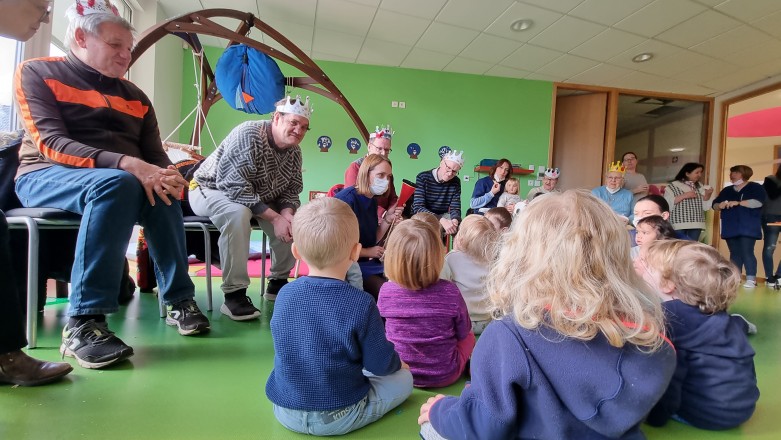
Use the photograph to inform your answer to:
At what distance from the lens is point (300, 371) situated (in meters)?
0.92

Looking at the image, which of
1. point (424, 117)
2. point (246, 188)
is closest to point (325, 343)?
point (246, 188)

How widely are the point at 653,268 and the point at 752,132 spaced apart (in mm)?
8337

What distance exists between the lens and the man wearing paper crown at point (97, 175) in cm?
129

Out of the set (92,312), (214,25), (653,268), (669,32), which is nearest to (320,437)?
(92,312)

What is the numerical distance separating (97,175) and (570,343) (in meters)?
1.45

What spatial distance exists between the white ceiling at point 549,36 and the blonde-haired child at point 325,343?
369cm

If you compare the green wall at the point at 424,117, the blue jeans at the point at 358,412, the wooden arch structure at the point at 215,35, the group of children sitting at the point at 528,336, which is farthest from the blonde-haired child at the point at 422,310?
the green wall at the point at 424,117

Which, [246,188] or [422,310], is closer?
[422,310]

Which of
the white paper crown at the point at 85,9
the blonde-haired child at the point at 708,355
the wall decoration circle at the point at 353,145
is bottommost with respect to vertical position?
the blonde-haired child at the point at 708,355

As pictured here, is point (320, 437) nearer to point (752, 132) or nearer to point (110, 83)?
point (110, 83)

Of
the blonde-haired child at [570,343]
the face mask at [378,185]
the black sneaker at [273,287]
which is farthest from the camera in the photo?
the black sneaker at [273,287]

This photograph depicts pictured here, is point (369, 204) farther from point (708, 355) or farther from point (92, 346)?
point (708, 355)

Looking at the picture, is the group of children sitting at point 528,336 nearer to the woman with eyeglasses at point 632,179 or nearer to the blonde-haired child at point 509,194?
the blonde-haired child at point 509,194

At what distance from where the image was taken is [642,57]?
4.91 m
